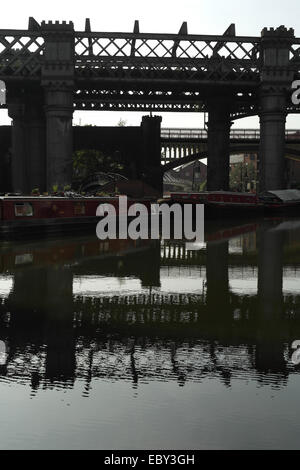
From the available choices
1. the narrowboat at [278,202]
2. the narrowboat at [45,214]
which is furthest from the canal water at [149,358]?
the narrowboat at [278,202]

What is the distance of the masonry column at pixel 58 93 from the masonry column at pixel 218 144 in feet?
58.8

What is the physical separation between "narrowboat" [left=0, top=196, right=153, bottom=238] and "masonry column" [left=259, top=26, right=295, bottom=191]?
22.4m

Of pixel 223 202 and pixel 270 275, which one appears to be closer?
pixel 270 275

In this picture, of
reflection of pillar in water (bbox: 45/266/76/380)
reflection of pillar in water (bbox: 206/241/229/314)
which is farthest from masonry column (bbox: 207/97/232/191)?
reflection of pillar in water (bbox: 45/266/76/380)

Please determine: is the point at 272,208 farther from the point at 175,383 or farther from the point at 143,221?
the point at 175,383

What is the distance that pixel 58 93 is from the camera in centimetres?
5959

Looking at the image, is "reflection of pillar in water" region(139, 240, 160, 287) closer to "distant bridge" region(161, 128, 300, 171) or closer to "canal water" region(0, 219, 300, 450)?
"canal water" region(0, 219, 300, 450)

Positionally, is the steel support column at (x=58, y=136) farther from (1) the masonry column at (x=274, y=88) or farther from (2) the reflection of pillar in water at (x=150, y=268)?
(2) the reflection of pillar in water at (x=150, y=268)

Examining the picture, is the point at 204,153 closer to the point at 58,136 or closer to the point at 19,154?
the point at 19,154

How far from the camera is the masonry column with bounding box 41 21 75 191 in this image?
59.4 metres

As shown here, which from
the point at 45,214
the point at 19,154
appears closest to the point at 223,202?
the point at 45,214

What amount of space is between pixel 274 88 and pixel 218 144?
43.0 feet

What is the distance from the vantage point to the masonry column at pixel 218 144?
239 ft

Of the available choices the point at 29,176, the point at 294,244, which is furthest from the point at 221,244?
the point at 29,176
